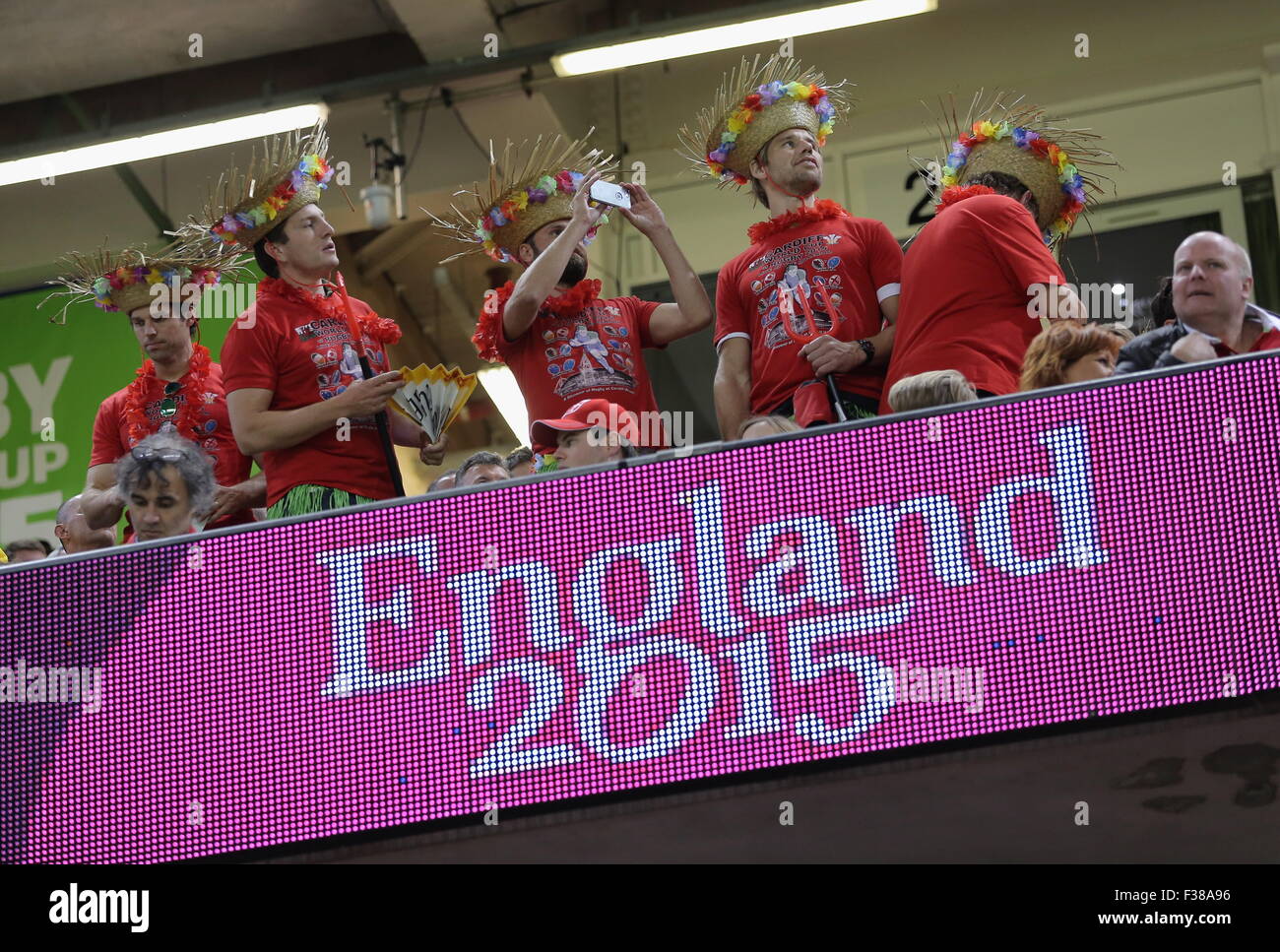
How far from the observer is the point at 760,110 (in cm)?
504

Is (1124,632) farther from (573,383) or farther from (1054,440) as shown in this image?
(573,383)

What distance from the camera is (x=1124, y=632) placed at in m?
3.04

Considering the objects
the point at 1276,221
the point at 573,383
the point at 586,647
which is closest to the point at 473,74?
the point at 1276,221

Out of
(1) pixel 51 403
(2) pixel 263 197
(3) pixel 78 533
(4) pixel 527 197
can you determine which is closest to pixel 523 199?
(4) pixel 527 197

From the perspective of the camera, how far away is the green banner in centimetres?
949

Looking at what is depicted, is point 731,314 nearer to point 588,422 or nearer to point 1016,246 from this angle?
point 588,422

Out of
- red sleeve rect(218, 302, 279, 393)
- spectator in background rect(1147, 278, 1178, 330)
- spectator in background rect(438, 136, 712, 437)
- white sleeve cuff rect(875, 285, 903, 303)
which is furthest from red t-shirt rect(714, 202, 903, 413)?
red sleeve rect(218, 302, 279, 393)

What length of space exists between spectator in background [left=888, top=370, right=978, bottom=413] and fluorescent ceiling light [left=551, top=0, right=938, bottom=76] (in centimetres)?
467

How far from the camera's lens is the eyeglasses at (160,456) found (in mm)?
4270

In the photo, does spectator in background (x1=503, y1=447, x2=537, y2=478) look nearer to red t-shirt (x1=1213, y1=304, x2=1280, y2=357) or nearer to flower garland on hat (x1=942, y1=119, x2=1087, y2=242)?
flower garland on hat (x1=942, y1=119, x2=1087, y2=242)

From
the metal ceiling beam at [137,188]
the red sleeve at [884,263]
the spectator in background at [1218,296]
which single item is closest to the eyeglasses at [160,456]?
the red sleeve at [884,263]
